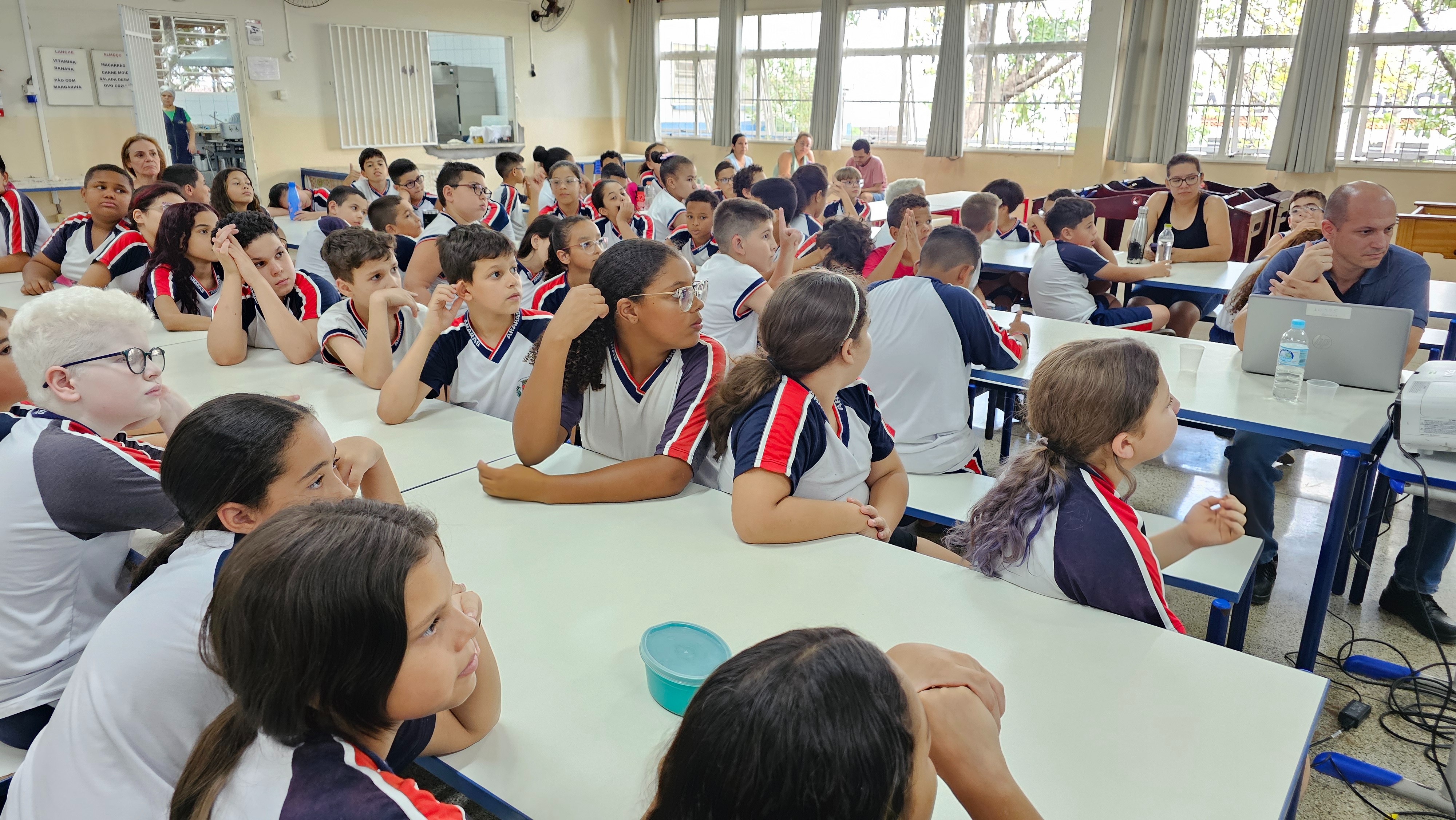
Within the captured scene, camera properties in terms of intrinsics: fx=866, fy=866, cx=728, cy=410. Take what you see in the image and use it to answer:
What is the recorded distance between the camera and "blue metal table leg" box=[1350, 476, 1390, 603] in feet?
8.91

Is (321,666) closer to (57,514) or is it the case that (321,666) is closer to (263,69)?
(57,514)

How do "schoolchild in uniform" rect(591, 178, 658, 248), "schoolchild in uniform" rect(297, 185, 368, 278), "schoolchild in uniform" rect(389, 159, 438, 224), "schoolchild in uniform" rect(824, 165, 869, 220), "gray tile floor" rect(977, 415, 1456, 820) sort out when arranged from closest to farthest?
"gray tile floor" rect(977, 415, 1456, 820) < "schoolchild in uniform" rect(297, 185, 368, 278) < "schoolchild in uniform" rect(591, 178, 658, 248) < "schoolchild in uniform" rect(389, 159, 438, 224) < "schoolchild in uniform" rect(824, 165, 869, 220)

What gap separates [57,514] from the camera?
1366 mm

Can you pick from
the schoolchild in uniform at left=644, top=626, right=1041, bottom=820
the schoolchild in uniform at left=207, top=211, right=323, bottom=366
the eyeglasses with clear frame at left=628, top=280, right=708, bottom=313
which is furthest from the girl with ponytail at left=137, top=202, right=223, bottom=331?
the schoolchild in uniform at left=644, top=626, right=1041, bottom=820

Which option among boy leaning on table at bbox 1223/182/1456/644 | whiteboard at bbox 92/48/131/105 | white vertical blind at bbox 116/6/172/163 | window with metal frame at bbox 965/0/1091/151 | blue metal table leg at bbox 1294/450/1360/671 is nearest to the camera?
blue metal table leg at bbox 1294/450/1360/671

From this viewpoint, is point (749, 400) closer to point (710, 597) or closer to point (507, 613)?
point (710, 597)

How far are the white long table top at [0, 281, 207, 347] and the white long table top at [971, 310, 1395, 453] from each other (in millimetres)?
2903

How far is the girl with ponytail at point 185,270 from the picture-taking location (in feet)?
10.5

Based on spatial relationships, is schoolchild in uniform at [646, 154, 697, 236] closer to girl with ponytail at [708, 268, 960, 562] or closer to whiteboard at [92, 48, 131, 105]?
girl with ponytail at [708, 268, 960, 562]

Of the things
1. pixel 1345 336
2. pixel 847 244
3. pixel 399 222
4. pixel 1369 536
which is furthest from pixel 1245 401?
pixel 399 222

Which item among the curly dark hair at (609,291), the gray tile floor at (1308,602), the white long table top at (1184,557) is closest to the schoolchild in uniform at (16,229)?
the curly dark hair at (609,291)

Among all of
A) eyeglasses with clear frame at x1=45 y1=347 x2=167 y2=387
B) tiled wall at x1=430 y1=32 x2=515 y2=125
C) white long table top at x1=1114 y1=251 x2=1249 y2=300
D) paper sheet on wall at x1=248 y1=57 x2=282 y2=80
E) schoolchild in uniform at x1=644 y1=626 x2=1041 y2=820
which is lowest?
white long table top at x1=1114 y1=251 x2=1249 y2=300

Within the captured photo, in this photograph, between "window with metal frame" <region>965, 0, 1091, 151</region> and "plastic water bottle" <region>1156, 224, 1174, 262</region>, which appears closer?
"plastic water bottle" <region>1156, 224, 1174, 262</region>

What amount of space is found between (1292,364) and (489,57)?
11.6 meters
